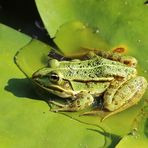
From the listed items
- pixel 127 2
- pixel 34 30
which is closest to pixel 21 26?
pixel 34 30

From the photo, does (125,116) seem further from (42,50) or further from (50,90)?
(42,50)

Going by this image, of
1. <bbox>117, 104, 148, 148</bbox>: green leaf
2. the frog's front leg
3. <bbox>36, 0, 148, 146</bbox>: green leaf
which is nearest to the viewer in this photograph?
<bbox>117, 104, 148, 148</bbox>: green leaf

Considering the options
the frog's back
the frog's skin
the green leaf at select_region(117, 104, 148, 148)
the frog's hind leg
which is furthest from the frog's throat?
the green leaf at select_region(117, 104, 148, 148)

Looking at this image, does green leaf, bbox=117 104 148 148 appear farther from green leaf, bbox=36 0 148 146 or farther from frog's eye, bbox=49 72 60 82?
frog's eye, bbox=49 72 60 82

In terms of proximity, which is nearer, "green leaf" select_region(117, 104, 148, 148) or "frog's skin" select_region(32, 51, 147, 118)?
"green leaf" select_region(117, 104, 148, 148)

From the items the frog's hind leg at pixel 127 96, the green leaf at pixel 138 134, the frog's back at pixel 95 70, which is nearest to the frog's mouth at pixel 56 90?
the frog's back at pixel 95 70

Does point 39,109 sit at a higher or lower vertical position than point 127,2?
lower

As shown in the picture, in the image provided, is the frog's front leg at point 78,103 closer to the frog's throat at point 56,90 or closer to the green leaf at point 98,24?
the frog's throat at point 56,90
